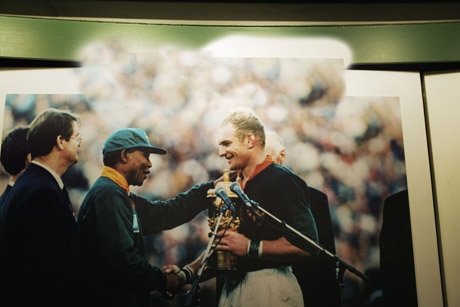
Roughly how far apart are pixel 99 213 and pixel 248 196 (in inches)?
23.0

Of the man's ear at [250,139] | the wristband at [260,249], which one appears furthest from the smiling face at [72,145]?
the wristband at [260,249]

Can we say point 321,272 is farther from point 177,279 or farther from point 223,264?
point 177,279

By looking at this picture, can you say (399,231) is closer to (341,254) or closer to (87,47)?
(341,254)

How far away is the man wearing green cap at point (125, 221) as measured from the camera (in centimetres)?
159

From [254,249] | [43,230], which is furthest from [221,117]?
[43,230]

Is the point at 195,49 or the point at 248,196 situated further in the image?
the point at 195,49

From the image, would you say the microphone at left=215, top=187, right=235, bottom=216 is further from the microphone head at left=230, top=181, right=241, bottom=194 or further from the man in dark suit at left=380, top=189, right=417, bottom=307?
the man in dark suit at left=380, top=189, right=417, bottom=307

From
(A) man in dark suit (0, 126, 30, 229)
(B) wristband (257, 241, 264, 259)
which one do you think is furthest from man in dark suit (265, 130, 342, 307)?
(A) man in dark suit (0, 126, 30, 229)

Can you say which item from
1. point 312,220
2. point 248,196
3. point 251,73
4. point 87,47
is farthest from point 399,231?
point 87,47

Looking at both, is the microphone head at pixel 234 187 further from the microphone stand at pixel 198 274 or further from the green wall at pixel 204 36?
the green wall at pixel 204 36

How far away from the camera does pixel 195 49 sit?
1.80m

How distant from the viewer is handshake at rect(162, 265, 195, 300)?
5.32 ft

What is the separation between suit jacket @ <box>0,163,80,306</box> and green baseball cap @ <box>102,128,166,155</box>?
0.25 metres

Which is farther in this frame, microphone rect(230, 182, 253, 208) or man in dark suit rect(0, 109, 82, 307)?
microphone rect(230, 182, 253, 208)
